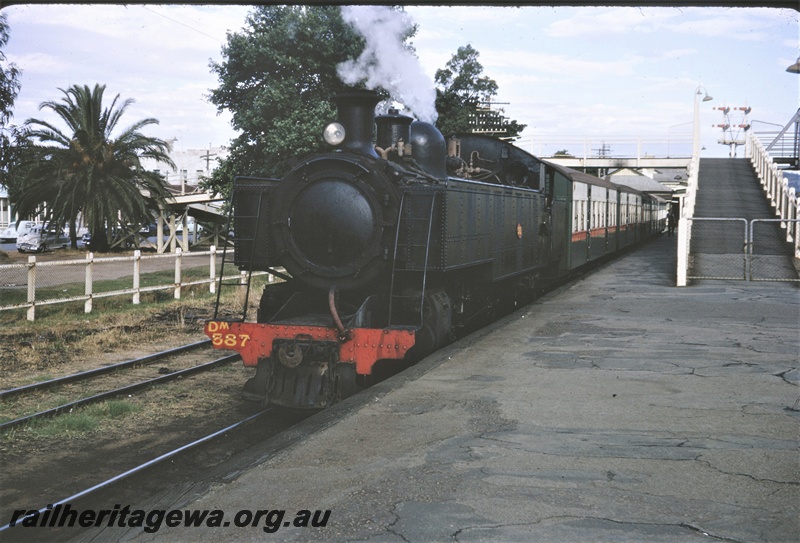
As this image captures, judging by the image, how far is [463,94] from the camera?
23953 millimetres

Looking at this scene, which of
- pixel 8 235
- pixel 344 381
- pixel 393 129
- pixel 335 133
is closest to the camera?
pixel 344 381

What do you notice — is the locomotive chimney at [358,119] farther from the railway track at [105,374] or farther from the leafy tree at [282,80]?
the leafy tree at [282,80]

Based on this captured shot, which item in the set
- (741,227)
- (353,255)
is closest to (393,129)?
(353,255)

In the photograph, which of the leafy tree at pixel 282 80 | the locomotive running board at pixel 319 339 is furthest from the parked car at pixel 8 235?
the locomotive running board at pixel 319 339

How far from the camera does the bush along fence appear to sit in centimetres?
1366

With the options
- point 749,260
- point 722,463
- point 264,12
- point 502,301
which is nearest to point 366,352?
point 722,463

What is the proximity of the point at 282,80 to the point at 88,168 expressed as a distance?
21.6 feet

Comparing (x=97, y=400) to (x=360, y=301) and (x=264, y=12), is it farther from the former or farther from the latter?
(x=264, y=12)

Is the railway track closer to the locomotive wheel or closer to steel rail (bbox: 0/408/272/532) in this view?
steel rail (bbox: 0/408/272/532)

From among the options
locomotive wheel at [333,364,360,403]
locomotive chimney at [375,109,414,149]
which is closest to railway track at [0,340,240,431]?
locomotive wheel at [333,364,360,403]

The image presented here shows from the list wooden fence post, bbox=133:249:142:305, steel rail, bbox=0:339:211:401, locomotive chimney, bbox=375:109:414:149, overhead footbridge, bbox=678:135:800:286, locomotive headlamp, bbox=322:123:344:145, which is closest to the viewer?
locomotive headlamp, bbox=322:123:344:145

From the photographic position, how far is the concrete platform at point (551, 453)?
13.5ft

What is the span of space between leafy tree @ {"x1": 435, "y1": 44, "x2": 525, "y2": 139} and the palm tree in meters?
9.06

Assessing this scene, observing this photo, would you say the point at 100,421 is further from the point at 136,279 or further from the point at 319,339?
the point at 136,279
